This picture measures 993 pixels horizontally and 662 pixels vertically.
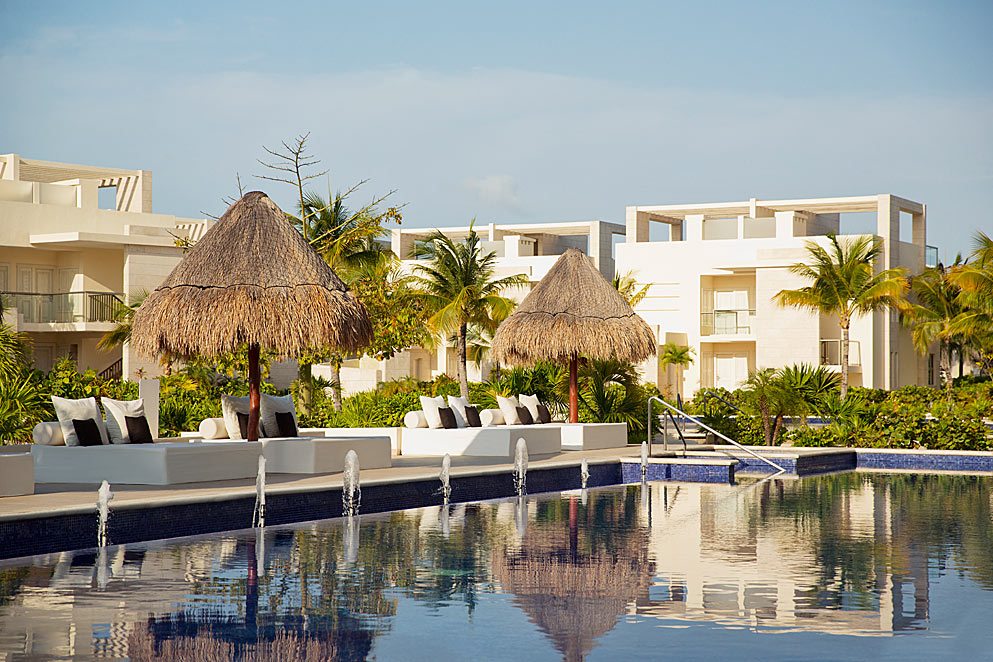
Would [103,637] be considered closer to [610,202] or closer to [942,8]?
[942,8]

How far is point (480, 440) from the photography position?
18031 mm

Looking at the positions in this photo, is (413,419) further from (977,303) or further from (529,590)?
(977,303)

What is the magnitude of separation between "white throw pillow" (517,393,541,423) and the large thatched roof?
6.42 metres

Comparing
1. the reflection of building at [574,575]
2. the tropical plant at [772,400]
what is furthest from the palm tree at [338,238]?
the reflection of building at [574,575]

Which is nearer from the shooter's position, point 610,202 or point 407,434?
point 407,434

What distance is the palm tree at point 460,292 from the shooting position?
3189 centimetres

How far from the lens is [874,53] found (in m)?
31.0

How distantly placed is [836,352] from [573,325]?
69.5 feet

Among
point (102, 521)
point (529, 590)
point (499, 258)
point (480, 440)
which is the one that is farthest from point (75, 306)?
point (529, 590)

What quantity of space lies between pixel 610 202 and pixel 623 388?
2766cm

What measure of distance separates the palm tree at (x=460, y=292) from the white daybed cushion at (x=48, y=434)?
18329mm

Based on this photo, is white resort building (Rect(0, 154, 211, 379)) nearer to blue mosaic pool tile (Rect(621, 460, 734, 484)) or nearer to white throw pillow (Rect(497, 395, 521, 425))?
white throw pillow (Rect(497, 395, 521, 425))

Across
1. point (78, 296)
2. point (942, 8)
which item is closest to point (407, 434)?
point (78, 296)

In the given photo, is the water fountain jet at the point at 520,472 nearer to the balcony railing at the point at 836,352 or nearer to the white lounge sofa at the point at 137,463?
the white lounge sofa at the point at 137,463
